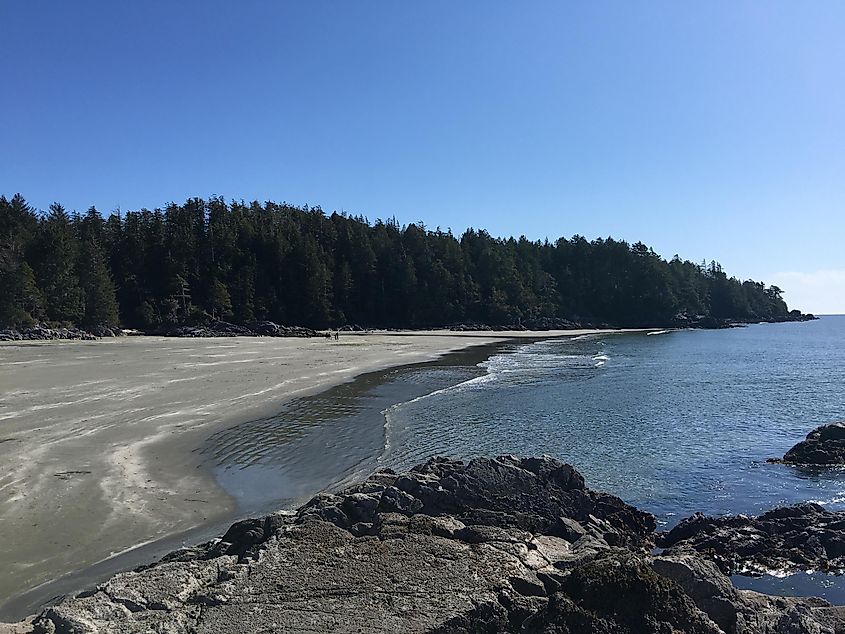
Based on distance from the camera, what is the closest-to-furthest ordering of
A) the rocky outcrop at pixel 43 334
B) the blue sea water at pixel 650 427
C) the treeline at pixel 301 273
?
1. the blue sea water at pixel 650 427
2. the rocky outcrop at pixel 43 334
3. the treeline at pixel 301 273

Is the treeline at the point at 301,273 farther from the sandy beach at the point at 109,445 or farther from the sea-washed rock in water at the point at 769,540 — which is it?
the sea-washed rock in water at the point at 769,540

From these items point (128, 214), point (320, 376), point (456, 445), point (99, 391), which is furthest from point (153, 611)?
point (128, 214)

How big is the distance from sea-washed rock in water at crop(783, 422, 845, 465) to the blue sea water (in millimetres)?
788

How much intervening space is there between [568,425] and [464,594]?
17383 mm

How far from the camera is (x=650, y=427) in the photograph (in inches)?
897

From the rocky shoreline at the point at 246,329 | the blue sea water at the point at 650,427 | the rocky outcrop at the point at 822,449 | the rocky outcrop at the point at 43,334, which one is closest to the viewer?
the blue sea water at the point at 650,427

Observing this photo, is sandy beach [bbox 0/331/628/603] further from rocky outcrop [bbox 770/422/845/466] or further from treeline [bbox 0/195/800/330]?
treeline [bbox 0/195/800/330]

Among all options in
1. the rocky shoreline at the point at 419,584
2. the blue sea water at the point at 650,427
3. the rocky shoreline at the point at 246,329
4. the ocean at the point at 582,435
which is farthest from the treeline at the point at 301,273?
the rocky shoreline at the point at 419,584

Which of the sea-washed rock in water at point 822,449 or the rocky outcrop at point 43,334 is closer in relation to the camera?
the sea-washed rock in water at point 822,449

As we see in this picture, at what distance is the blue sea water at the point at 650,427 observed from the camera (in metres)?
15.2

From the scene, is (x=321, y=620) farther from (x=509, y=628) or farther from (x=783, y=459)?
(x=783, y=459)

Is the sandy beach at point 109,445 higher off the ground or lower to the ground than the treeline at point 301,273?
lower

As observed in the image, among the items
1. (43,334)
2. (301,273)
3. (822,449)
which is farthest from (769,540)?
(301,273)

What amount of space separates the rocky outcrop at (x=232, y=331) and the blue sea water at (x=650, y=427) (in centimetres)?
3998
